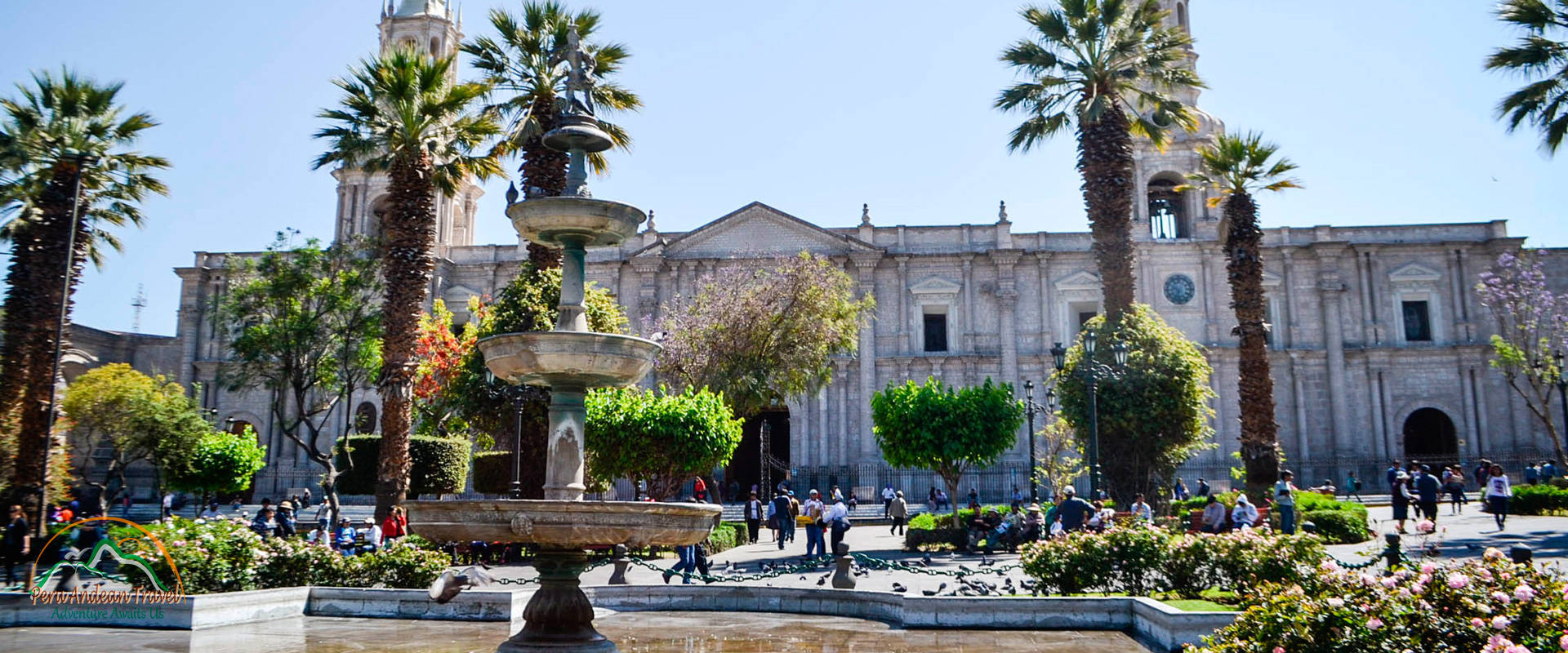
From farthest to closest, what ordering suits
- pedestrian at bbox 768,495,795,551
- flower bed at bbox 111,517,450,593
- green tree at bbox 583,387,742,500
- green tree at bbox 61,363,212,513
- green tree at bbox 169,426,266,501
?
green tree at bbox 61,363,212,513, green tree at bbox 169,426,266,501, pedestrian at bbox 768,495,795,551, green tree at bbox 583,387,742,500, flower bed at bbox 111,517,450,593

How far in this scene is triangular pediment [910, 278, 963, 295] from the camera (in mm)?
34406

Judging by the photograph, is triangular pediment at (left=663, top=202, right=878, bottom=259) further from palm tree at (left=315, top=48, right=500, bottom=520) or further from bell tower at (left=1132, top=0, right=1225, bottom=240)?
palm tree at (left=315, top=48, right=500, bottom=520)

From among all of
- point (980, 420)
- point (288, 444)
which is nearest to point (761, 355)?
point (980, 420)

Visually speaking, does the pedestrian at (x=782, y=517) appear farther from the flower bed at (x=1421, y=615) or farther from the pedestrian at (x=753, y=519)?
the flower bed at (x=1421, y=615)

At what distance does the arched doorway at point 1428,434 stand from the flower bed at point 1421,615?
32.2m

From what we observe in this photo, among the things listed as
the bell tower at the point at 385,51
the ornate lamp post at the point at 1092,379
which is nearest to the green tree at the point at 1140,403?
the ornate lamp post at the point at 1092,379

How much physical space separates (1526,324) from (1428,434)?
7078 millimetres

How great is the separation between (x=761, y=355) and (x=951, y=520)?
7.34 metres

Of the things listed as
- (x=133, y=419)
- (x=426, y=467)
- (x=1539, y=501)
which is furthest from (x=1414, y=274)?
(x=133, y=419)

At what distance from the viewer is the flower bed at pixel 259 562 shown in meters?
10.1

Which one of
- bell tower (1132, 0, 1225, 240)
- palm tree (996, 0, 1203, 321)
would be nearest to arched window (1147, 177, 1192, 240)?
bell tower (1132, 0, 1225, 240)

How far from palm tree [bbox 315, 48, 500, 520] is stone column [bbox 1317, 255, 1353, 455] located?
26.7 metres

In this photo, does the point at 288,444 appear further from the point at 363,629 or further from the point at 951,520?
the point at 363,629

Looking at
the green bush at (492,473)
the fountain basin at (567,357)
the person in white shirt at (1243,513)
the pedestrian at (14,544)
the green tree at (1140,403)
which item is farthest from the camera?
the green bush at (492,473)
